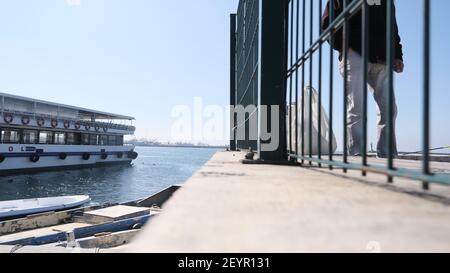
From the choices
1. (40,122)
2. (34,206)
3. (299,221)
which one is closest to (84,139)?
(40,122)

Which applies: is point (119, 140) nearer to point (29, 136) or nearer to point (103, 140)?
point (103, 140)

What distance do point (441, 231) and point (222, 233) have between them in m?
0.72

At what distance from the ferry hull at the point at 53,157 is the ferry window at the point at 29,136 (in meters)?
1.00

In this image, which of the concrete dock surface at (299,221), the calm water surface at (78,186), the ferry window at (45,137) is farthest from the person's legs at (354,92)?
the ferry window at (45,137)

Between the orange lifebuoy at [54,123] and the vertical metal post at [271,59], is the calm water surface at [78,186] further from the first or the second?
the vertical metal post at [271,59]

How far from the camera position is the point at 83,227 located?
39.0 feet

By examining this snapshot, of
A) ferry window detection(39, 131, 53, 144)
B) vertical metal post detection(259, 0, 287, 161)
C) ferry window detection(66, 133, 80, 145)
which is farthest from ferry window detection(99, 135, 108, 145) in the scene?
vertical metal post detection(259, 0, 287, 161)

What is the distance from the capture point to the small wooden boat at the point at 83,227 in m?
10.6

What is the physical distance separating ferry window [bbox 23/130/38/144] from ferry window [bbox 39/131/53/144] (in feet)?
2.80

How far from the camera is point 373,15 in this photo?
3514 mm

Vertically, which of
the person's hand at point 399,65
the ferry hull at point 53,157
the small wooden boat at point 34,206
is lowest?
the small wooden boat at point 34,206

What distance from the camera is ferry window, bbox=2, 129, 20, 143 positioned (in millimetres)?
31922
